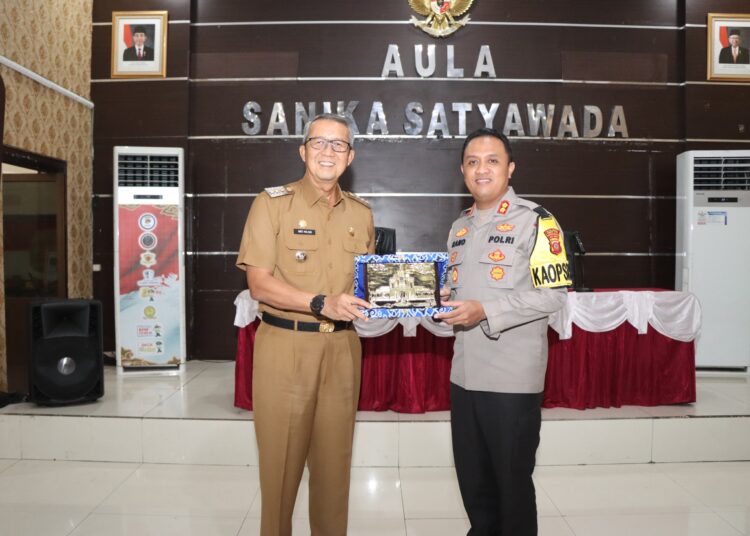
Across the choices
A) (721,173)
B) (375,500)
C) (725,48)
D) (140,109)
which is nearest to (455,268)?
(375,500)

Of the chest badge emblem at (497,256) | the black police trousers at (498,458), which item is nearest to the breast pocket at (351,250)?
the chest badge emblem at (497,256)

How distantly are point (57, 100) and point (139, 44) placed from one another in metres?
0.94

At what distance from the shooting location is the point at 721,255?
184 inches

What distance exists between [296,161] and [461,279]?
3.62 m

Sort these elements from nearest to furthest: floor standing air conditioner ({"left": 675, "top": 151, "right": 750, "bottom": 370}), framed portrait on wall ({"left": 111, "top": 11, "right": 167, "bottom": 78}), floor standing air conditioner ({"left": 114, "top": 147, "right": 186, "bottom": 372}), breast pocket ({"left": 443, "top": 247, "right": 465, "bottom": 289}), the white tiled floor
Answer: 1. breast pocket ({"left": 443, "top": 247, "right": 465, "bottom": 289})
2. the white tiled floor
3. floor standing air conditioner ({"left": 114, "top": 147, "right": 186, "bottom": 372})
4. floor standing air conditioner ({"left": 675, "top": 151, "right": 750, "bottom": 370})
5. framed portrait on wall ({"left": 111, "top": 11, "right": 167, "bottom": 78})

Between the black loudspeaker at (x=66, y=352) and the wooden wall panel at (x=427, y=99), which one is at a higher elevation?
the wooden wall panel at (x=427, y=99)

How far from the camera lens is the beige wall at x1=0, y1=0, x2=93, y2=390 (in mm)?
4105

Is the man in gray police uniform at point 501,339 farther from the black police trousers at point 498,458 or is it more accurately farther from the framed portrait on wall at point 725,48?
the framed portrait on wall at point 725,48

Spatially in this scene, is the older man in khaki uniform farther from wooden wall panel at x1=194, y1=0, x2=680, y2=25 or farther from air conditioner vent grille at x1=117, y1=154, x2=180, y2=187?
wooden wall panel at x1=194, y1=0, x2=680, y2=25

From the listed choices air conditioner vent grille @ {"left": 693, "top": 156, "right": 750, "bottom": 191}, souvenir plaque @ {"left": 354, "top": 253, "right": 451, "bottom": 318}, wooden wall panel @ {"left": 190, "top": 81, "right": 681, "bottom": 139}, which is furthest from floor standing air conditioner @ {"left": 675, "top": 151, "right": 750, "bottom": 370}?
souvenir plaque @ {"left": 354, "top": 253, "right": 451, "bottom": 318}

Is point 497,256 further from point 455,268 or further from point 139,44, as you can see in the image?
point 139,44

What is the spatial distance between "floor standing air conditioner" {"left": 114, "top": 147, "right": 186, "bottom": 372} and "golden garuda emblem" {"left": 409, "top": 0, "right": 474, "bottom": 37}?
2.64 m

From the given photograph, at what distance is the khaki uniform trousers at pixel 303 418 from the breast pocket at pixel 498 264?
19.6 inches

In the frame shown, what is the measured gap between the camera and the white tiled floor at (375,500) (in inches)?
92.9
